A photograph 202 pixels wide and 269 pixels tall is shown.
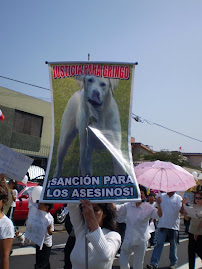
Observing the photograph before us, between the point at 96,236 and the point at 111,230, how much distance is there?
48 centimetres

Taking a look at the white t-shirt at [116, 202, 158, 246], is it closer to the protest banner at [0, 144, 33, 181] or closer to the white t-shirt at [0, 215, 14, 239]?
the protest banner at [0, 144, 33, 181]

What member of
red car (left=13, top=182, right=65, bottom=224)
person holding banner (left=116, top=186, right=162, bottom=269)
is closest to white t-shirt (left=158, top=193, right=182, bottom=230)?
person holding banner (left=116, top=186, right=162, bottom=269)

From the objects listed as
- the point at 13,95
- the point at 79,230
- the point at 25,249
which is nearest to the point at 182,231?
the point at 25,249

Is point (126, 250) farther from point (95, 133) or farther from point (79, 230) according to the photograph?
point (95, 133)

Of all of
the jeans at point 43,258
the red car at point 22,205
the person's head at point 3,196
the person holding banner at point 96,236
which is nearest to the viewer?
the person holding banner at point 96,236

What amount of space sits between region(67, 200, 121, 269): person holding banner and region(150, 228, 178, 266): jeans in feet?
14.1

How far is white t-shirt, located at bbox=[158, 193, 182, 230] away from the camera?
7.14 metres

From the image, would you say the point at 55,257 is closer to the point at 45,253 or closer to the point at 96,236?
the point at 45,253

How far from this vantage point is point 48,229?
5312mm

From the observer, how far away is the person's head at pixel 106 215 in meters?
2.90

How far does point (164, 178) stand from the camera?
5.59 meters

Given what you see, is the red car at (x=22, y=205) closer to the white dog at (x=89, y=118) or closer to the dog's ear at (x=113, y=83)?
the white dog at (x=89, y=118)

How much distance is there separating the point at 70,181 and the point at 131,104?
2.75ft

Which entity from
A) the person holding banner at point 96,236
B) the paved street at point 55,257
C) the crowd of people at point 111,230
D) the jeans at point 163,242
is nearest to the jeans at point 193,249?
the crowd of people at point 111,230
